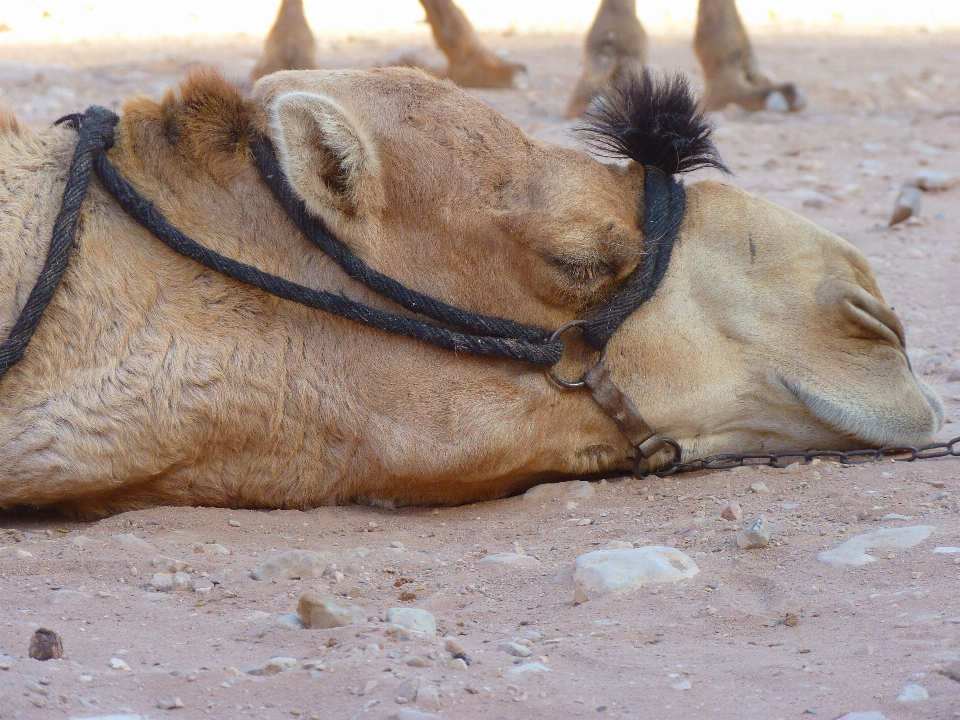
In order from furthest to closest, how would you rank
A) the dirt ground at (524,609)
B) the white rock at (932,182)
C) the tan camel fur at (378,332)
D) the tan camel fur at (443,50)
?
the tan camel fur at (443,50) → the white rock at (932,182) → the tan camel fur at (378,332) → the dirt ground at (524,609)

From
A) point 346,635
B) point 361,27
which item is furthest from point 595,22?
point 346,635

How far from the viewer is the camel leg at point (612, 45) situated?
8172 millimetres

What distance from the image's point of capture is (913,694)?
2039 mm

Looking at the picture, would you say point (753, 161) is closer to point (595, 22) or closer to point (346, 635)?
point (595, 22)

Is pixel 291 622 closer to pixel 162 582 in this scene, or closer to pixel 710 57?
pixel 162 582

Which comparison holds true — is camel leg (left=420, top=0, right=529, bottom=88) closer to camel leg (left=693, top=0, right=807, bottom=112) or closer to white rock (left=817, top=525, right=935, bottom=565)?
camel leg (left=693, top=0, right=807, bottom=112)

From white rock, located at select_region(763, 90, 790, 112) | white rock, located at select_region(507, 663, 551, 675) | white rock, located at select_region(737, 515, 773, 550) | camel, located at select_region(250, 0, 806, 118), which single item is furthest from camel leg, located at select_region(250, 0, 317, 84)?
white rock, located at select_region(507, 663, 551, 675)

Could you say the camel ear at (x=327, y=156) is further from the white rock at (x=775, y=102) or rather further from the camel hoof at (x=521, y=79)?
the camel hoof at (x=521, y=79)

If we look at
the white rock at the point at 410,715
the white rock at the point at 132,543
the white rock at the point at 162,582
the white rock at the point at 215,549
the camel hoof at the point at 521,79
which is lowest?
the white rock at the point at 215,549

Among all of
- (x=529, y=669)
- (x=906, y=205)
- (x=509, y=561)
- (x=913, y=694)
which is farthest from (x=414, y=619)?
(x=906, y=205)

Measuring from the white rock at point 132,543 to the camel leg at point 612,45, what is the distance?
5.77m

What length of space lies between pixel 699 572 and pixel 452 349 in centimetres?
90

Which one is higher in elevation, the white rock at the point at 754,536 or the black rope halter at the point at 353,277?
the black rope halter at the point at 353,277

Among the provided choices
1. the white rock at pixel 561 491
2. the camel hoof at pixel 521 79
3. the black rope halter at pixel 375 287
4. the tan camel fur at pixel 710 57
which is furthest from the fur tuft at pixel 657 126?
the camel hoof at pixel 521 79
